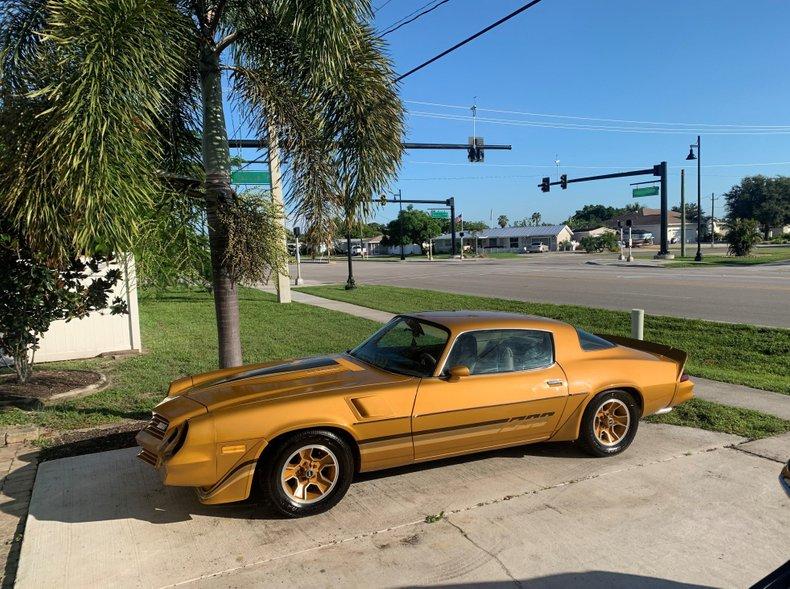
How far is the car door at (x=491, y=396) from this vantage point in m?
4.32

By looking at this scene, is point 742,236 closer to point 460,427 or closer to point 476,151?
point 476,151

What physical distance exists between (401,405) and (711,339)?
8296 mm

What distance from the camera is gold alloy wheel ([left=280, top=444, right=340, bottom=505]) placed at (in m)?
3.94

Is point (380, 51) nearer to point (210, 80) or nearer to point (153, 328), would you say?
point (210, 80)

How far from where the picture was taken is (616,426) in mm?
5074

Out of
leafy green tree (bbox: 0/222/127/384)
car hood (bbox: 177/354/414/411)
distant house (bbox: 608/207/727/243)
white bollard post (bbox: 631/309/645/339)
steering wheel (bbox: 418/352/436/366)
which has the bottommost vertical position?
white bollard post (bbox: 631/309/645/339)

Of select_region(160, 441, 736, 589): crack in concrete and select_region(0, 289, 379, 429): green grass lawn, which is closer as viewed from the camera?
select_region(160, 441, 736, 589): crack in concrete

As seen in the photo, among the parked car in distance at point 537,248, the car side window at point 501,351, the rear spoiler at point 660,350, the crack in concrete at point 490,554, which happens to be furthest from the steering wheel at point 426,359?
the parked car in distance at point 537,248

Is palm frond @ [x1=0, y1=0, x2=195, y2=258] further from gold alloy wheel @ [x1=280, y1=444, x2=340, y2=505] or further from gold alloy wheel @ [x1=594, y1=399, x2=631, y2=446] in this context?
gold alloy wheel @ [x1=594, y1=399, x2=631, y2=446]

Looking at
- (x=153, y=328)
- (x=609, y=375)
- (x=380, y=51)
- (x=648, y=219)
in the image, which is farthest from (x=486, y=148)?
(x=648, y=219)

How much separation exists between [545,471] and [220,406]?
8.38 feet

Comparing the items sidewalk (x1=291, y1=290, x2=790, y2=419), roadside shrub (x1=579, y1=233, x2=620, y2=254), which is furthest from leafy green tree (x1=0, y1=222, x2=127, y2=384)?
roadside shrub (x1=579, y1=233, x2=620, y2=254)

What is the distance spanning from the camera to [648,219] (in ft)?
377

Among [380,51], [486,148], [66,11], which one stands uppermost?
[486,148]
